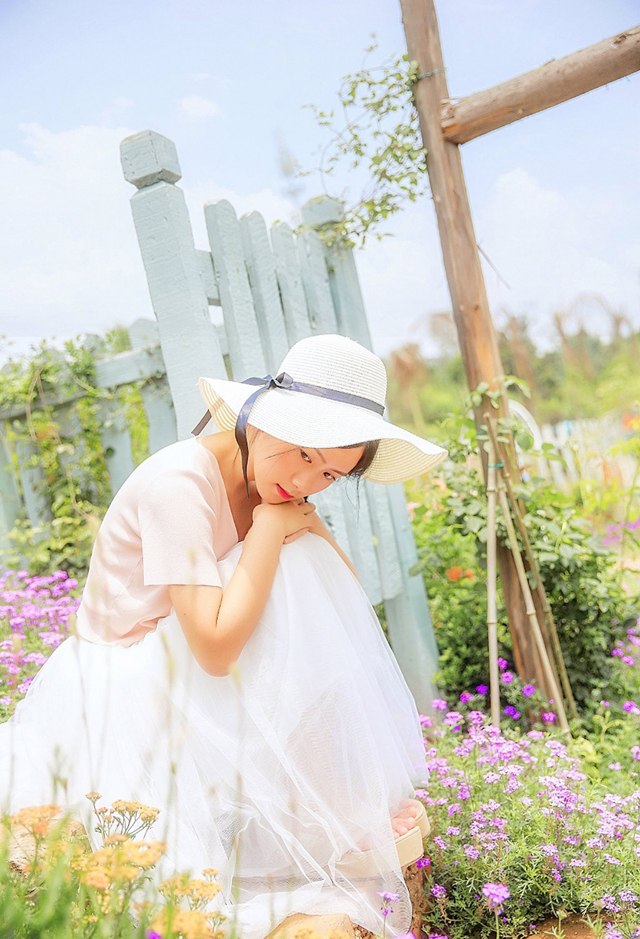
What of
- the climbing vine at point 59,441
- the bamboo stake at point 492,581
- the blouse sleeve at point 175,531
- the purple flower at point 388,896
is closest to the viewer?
the purple flower at point 388,896

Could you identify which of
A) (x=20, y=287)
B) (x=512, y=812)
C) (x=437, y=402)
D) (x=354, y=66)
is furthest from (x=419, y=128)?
(x=437, y=402)

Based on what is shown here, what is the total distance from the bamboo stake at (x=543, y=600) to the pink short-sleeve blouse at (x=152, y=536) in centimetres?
155

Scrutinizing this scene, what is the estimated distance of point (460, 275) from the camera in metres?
3.03

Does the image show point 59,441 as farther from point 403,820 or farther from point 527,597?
point 403,820

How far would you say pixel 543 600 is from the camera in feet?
10.1

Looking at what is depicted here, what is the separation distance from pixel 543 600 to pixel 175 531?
1989mm

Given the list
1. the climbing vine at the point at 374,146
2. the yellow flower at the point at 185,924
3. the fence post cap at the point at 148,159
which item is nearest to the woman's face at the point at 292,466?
the yellow flower at the point at 185,924

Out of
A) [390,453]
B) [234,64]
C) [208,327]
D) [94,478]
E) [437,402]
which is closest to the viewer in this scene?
[390,453]

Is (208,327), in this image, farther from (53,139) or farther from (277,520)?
(53,139)

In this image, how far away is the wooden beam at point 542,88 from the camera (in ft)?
8.77

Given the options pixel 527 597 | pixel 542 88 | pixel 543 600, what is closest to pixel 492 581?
pixel 527 597

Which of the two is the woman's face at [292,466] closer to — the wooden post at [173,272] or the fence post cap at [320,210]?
the wooden post at [173,272]

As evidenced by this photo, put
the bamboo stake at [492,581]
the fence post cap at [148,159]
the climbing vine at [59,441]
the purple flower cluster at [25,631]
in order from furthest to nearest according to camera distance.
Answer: the climbing vine at [59,441] → the bamboo stake at [492,581] → the fence post cap at [148,159] → the purple flower cluster at [25,631]

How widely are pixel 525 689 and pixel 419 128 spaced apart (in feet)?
7.20
